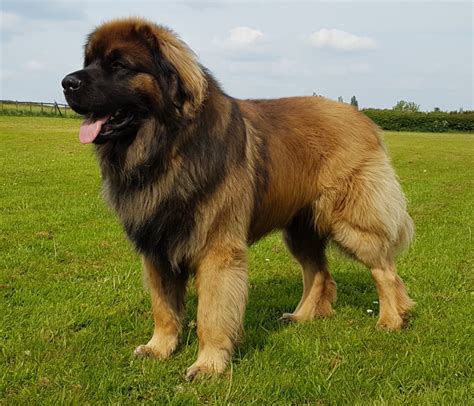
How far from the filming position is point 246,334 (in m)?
4.48

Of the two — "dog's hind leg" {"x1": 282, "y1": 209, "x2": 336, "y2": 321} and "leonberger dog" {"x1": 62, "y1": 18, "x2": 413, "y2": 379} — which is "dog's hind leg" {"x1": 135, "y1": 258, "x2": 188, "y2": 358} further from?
"dog's hind leg" {"x1": 282, "y1": 209, "x2": 336, "y2": 321}

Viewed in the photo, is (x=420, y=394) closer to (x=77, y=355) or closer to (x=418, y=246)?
(x=77, y=355)

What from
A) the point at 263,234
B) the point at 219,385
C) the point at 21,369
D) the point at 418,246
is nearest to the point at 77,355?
the point at 21,369

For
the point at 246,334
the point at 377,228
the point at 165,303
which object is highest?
the point at 377,228

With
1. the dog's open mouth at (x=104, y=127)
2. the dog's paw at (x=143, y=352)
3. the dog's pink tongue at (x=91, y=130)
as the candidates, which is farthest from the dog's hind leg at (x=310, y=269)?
the dog's pink tongue at (x=91, y=130)

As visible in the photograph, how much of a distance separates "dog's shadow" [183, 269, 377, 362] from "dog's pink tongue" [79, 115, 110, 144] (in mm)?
1744

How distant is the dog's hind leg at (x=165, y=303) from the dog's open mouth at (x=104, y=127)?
104 centimetres

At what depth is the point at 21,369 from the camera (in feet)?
12.0

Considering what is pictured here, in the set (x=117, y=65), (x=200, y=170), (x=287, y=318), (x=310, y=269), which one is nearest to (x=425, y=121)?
(x=310, y=269)

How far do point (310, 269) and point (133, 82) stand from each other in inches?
102

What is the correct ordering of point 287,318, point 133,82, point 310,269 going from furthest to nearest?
point 310,269, point 287,318, point 133,82

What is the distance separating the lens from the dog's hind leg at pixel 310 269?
5.01m

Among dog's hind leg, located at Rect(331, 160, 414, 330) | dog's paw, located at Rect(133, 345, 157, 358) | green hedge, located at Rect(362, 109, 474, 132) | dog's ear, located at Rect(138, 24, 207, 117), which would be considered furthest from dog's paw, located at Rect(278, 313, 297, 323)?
green hedge, located at Rect(362, 109, 474, 132)

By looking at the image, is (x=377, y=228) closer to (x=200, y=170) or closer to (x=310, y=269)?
(x=310, y=269)
